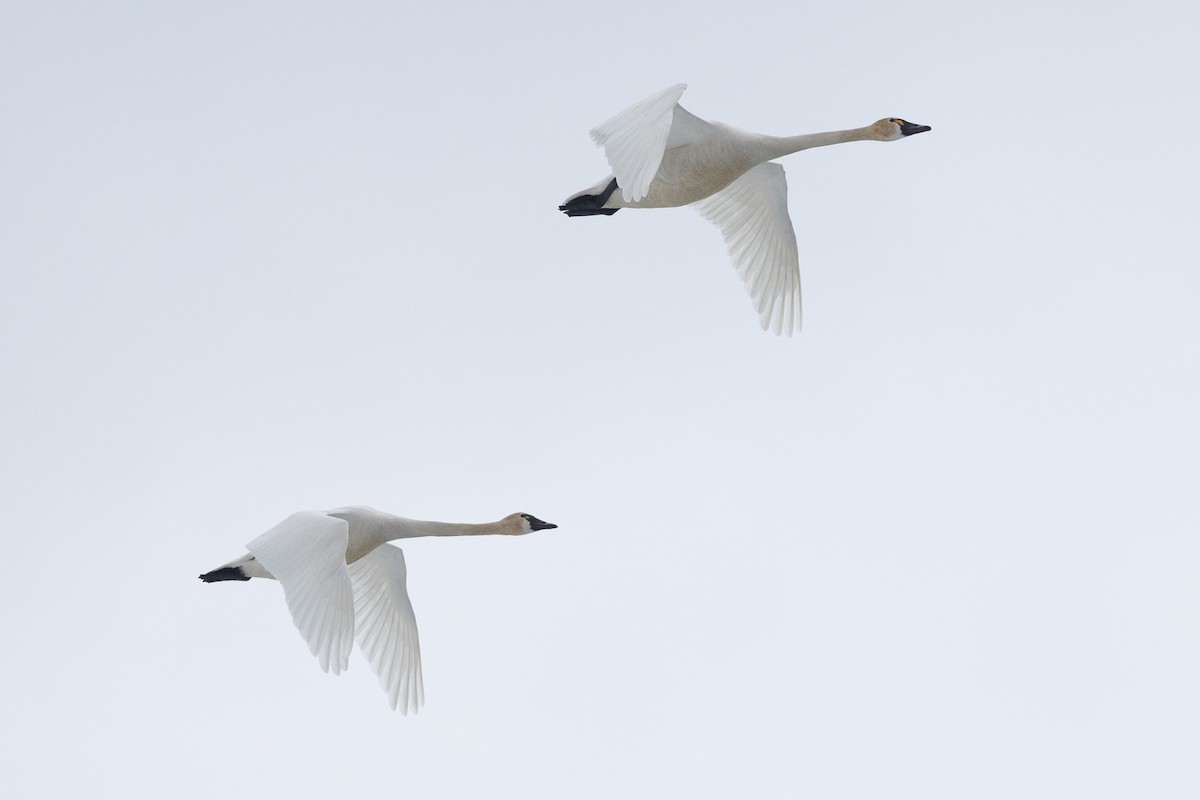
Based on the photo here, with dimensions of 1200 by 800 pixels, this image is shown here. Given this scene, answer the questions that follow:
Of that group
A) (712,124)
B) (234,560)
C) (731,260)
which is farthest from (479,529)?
(712,124)

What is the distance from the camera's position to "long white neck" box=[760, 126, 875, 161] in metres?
21.3

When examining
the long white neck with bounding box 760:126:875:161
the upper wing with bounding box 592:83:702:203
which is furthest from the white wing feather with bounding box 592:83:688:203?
the long white neck with bounding box 760:126:875:161

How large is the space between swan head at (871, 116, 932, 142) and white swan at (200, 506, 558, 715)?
6.30 meters

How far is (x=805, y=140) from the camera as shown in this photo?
2177 cm

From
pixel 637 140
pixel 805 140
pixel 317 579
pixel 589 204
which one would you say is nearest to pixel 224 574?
pixel 317 579

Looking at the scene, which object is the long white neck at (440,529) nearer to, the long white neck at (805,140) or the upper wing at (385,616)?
the upper wing at (385,616)

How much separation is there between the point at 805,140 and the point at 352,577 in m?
7.77

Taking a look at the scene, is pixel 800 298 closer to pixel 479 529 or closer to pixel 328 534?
pixel 479 529

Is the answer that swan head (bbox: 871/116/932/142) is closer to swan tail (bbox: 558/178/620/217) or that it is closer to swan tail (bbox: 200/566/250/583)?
swan tail (bbox: 558/178/620/217)

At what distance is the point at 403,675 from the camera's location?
23828 millimetres

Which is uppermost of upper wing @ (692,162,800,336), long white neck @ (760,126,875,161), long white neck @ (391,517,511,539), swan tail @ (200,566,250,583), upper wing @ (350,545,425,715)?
long white neck @ (760,126,875,161)

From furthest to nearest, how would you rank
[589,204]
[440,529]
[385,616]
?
[385,616]
[440,529]
[589,204]

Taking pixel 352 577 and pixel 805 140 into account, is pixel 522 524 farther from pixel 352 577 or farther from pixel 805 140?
pixel 805 140

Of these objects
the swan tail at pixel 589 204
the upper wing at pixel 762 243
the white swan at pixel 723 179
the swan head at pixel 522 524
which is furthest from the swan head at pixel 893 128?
the swan head at pixel 522 524
